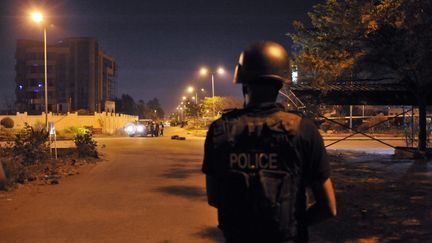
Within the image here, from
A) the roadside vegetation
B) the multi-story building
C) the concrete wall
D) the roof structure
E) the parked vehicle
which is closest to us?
the roadside vegetation

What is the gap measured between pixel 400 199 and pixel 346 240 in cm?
343

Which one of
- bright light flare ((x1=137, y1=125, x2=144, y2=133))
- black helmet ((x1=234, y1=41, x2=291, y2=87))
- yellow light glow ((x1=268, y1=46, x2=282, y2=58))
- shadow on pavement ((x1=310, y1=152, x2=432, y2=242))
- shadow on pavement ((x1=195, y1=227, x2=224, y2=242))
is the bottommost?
shadow on pavement ((x1=195, y1=227, x2=224, y2=242))

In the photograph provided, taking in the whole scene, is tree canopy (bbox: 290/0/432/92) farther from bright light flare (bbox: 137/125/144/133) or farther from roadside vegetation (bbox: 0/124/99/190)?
bright light flare (bbox: 137/125/144/133)

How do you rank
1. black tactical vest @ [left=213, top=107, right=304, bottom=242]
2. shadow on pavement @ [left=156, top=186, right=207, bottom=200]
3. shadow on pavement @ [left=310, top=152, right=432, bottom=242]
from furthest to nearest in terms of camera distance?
shadow on pavement @ [left=156, top=186, right=207, bottom=200] → shadow on pavement @ [left=310, top=152, right=432, bottom=242] → black tactical vest @ [left=213, top=107, right=304, bottom=242]

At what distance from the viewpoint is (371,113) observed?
5950 cm

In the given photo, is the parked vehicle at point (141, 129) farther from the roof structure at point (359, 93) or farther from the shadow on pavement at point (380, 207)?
the shadow on pavement at point (380, 207)

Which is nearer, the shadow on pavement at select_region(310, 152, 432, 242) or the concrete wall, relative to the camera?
the shadow on pavement at select_region(310, 152, 432, 242)

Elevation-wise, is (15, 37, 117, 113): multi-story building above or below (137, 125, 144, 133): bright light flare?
above

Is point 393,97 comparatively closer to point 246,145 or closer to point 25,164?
point 25,164

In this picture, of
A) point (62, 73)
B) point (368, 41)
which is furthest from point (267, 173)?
point (62, 73)

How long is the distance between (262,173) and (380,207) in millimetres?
7403

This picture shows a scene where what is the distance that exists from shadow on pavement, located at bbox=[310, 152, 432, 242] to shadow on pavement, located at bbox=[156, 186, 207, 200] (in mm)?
3205

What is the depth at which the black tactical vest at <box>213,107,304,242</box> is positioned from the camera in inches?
88.0

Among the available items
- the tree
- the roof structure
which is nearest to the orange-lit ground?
the tree
